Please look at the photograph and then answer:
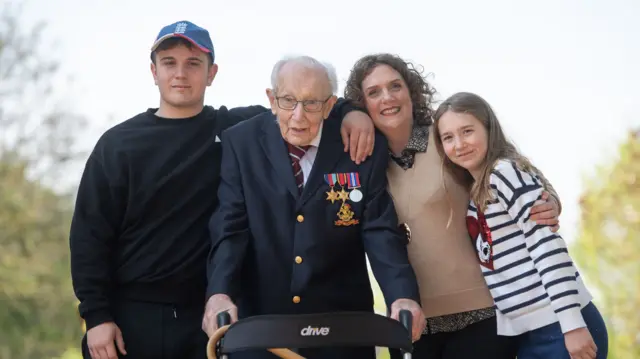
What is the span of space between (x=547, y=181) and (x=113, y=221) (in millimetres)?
1494

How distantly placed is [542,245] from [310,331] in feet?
2.93

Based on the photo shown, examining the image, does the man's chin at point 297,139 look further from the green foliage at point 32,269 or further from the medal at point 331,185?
the green foliage at point 32,269

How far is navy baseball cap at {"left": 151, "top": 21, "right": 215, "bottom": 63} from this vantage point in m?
2.80

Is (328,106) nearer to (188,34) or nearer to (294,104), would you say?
(294,104)

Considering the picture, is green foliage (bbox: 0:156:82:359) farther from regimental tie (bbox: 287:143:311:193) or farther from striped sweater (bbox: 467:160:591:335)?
striped sweater (bbox: 467:160:591:335)

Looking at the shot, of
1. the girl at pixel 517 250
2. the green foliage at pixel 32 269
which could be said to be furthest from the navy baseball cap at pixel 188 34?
the green foliage at pixel 32 269

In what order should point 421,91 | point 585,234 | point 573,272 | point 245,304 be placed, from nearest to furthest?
point 573,272
point 245,304
point 421,91
point 585,234

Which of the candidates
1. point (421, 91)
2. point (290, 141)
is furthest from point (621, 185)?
point (290, 141)

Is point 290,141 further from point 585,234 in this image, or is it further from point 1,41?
point 1,41

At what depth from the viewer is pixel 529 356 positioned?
2576 millimetres

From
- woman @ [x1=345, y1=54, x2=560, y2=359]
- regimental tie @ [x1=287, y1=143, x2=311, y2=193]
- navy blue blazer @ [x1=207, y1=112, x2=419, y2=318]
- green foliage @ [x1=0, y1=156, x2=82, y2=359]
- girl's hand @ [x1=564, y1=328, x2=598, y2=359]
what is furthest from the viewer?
green foliage @ [x1=0, y1=156, x2=82, y2=359]

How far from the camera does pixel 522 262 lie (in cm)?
252

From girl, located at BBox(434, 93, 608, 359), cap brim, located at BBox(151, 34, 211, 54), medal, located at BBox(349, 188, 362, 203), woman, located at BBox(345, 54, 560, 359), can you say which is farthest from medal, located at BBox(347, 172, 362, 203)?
cap brim, located at BBox(151, 34, 211, 54)

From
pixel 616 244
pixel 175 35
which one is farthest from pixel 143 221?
pixel 616 244
